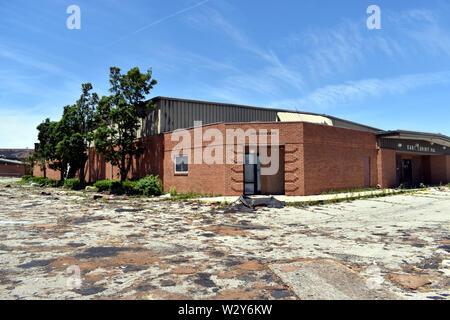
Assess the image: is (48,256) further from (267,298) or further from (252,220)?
(252,220)

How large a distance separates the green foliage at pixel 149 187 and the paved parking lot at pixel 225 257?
8643 millimetres

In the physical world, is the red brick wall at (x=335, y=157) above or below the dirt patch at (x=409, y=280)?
above

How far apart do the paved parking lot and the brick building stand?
670 cm

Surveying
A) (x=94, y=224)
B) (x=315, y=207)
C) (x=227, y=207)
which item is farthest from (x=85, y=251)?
(x=315, y=207)

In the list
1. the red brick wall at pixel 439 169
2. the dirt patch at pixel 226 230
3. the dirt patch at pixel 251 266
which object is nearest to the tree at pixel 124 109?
the dirt patch at pixel 226 230

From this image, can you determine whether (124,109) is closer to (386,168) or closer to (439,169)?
(386,168)

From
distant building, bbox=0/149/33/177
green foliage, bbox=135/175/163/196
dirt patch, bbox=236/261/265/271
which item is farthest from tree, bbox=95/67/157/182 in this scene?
distant building, bbox=0/149/33/177

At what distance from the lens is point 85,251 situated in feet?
20.8

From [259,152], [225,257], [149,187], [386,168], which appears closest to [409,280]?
[225,257]

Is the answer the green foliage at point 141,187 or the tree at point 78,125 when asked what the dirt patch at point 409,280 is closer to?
the green foliage at point 141,187

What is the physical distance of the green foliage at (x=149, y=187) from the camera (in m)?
19.8

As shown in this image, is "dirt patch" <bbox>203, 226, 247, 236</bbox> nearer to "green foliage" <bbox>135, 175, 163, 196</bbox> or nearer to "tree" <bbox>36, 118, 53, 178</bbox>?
"green foliage" <bbox>135, 175, 163, 196</bbox>

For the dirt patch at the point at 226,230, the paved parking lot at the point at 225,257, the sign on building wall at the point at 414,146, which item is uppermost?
the sign on building wall at the point at 414,146

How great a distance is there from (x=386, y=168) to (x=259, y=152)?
39.2 ft
